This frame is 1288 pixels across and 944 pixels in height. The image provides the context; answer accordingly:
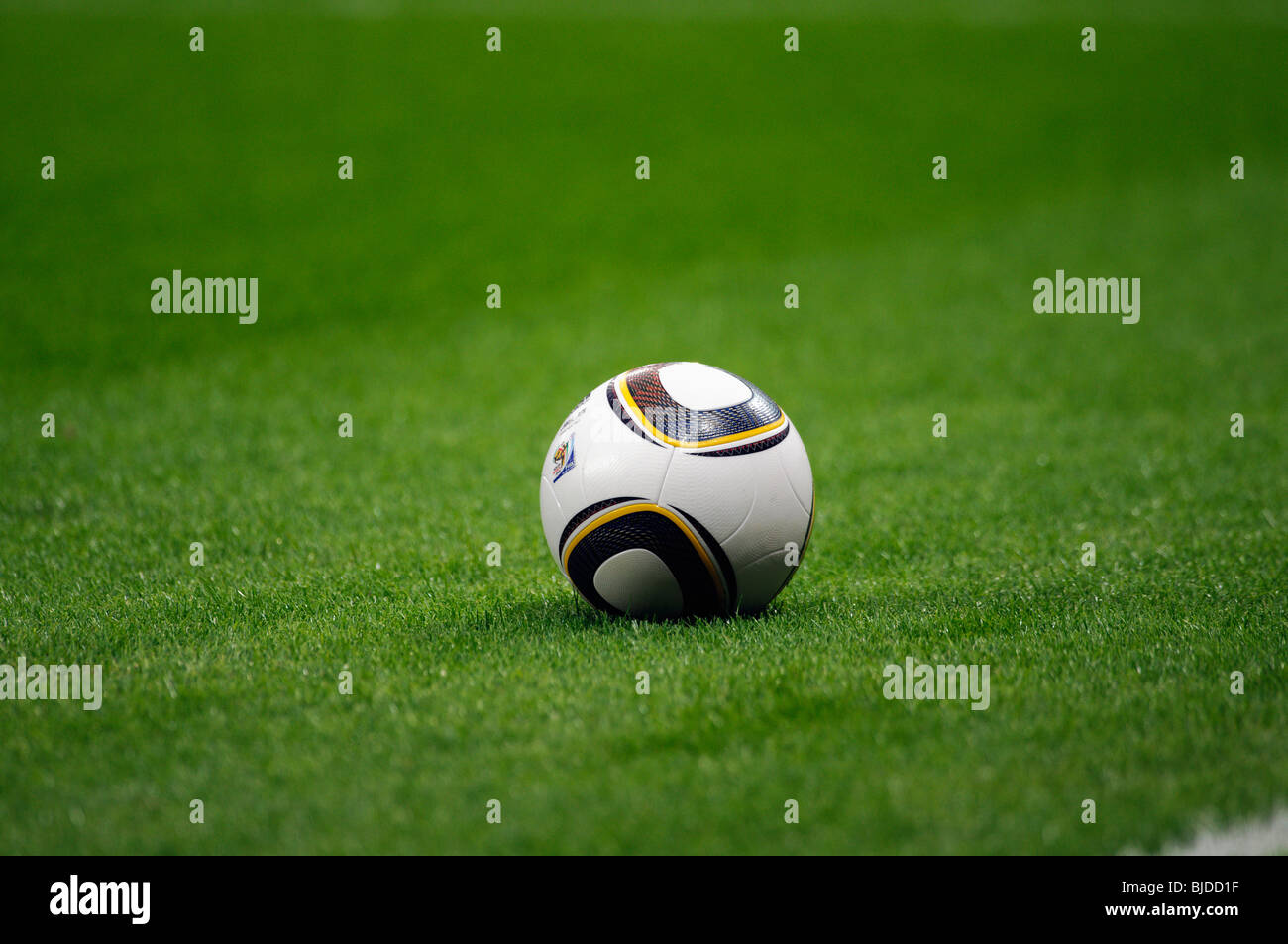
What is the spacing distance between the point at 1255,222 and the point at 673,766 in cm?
2343

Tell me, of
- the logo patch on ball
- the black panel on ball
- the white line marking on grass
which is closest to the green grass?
the white line marking on grass

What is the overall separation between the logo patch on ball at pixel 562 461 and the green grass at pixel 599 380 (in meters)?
0.85

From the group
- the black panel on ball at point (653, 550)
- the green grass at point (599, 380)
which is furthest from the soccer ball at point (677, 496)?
the green grass at point (599, 380)

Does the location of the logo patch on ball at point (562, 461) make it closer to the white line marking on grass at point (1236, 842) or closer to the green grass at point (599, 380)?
the green grass at point (599, 380)

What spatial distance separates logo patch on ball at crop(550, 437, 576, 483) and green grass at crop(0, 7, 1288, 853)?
2.80 ft

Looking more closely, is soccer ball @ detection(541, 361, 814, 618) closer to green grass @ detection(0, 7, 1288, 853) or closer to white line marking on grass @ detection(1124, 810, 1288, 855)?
green grass @ detection(0, 7, 1288, 853)

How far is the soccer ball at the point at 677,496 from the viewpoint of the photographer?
625 cm

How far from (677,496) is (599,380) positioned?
1025 cm

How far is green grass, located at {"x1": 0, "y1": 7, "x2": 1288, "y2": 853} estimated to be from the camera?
4793 millimetres

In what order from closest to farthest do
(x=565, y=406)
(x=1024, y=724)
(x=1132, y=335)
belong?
1. (x=1024, y=724)
2. (x=565, y=406)
3. (x=1132, y=335)
